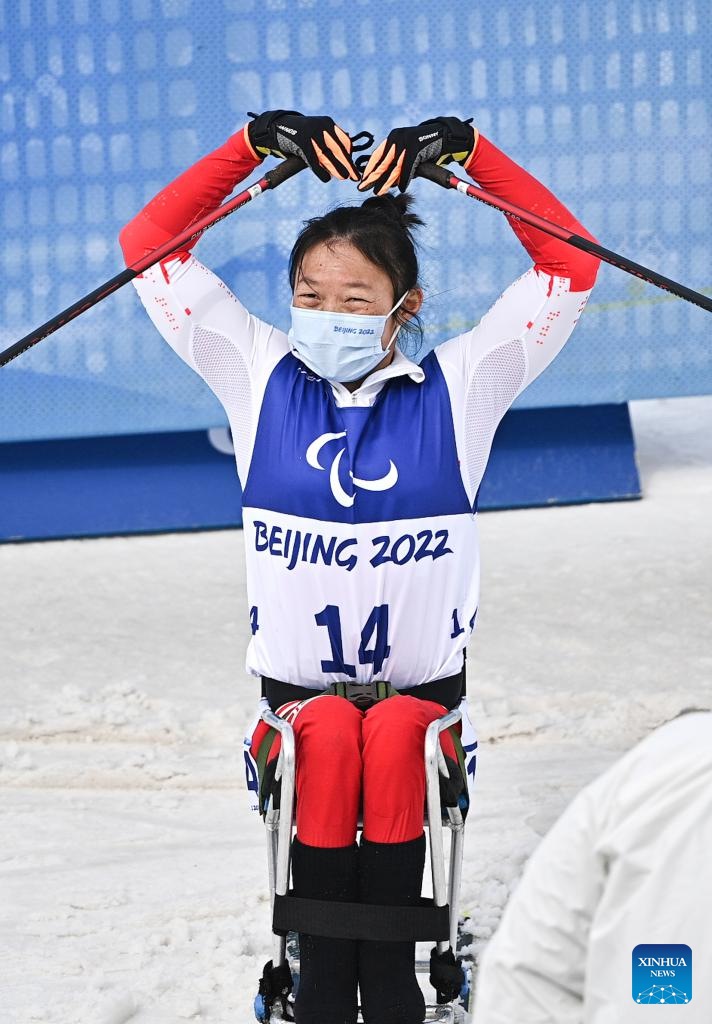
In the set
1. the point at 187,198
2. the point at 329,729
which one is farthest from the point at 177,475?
the point at 329,729

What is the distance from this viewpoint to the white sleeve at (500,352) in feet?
7.35

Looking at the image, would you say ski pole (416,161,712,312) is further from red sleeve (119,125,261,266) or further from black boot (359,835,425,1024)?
black boot (359,835,425,1024)

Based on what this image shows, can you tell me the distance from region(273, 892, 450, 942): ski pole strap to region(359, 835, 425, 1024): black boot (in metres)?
0.03

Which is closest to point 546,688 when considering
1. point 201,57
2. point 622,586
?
point 622,586

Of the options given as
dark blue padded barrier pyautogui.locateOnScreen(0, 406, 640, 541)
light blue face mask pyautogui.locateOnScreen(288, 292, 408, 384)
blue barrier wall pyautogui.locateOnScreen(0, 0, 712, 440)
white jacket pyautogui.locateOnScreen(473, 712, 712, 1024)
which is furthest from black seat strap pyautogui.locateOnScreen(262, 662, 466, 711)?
dark blue padded barrier pyautogui.locateOnScreen(0, 406, 640, 541)

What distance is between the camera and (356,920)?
6.27 feet

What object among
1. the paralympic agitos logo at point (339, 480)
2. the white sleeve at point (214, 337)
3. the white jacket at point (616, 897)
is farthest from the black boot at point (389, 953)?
the white jacket at point (616, 897)

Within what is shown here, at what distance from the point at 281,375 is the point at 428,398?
0.76 feet

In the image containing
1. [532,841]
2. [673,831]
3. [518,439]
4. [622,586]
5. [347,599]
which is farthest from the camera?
[518,439]

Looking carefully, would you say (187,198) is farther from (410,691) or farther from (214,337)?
(410,691)

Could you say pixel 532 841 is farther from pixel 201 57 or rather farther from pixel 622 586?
pixel 201 57

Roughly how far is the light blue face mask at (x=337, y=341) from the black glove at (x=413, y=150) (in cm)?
20

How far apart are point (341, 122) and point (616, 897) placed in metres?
4.72

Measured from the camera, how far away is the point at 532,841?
122 inches
